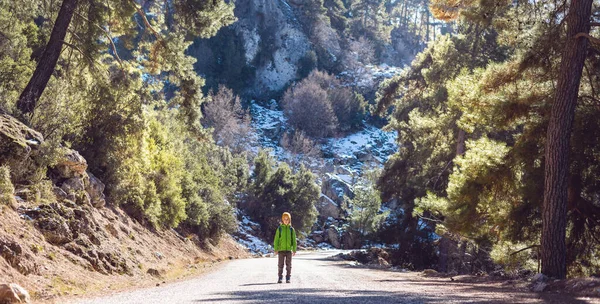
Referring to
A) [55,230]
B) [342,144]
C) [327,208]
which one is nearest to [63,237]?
[55,230]

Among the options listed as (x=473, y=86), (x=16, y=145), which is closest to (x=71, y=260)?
(x=16, y=145)

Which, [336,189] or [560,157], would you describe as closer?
[560,157]

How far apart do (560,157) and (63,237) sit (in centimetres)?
1019

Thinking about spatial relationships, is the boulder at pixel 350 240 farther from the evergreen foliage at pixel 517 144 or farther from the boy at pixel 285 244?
the boy at pixel 285 244

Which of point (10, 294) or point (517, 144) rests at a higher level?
point (517, 144)

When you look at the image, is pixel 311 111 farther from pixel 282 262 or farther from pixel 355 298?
pixel 355 298

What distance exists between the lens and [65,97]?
12.6m

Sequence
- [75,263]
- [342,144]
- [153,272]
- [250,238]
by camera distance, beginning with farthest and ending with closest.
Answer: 1. [342,144]
2. [250,238]
3. [153,272]
4. [75,263]

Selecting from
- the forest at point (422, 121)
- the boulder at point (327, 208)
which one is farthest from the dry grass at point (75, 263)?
the boulder at point (327, 208)

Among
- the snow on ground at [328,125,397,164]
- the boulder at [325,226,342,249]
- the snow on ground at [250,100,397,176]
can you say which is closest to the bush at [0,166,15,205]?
the boulder at [325,226,342,249]

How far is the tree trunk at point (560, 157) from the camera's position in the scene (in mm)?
10398

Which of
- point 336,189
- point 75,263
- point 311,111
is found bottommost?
point 75,263

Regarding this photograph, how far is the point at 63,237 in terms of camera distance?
10211mm

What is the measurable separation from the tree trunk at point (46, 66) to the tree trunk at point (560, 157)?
11428mm
